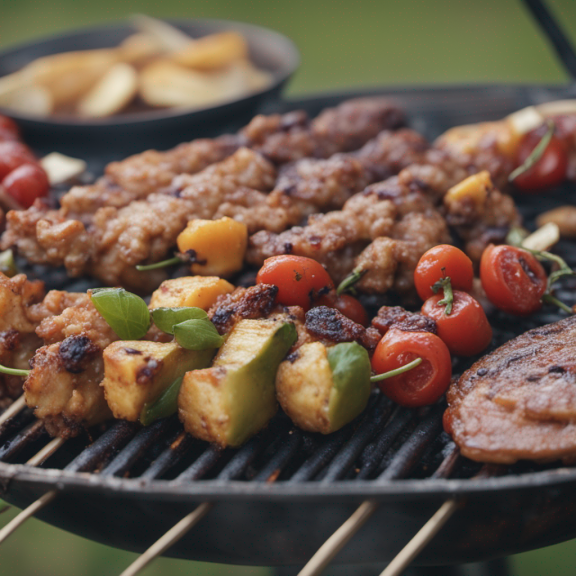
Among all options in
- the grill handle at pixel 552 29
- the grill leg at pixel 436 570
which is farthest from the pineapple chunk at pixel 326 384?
the grill handle at pixel 552 29

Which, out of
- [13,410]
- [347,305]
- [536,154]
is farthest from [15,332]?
[536,154]

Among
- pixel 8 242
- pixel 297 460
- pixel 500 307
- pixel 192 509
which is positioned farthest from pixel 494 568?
pixel 8 242

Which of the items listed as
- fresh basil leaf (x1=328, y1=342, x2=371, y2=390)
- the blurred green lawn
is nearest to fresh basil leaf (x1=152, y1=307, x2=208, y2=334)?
fresh basil leaf (x1=328, y1=342, x2=371, y2=390)

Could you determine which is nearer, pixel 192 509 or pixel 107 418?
pixel 192 509

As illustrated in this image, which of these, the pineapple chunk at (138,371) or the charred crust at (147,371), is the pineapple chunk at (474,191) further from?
the charred crust at (147,371)

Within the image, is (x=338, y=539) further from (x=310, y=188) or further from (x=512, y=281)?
(x=310, y=188)

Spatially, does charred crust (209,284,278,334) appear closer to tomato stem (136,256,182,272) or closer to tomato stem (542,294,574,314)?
tomato stem (136,256,182,272)

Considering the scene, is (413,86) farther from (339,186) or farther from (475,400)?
Answer: (475,400)
